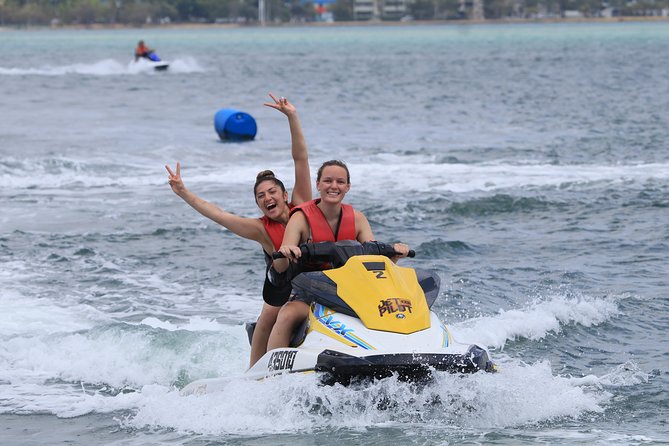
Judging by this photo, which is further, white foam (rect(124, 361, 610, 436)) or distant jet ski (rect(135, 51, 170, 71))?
distant jet ski (rect(135, 51, 170, 71))

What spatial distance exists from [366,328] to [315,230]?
775mm

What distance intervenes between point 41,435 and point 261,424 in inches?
57.1

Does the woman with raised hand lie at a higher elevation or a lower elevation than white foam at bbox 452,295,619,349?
higher

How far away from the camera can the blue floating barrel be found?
26562mm

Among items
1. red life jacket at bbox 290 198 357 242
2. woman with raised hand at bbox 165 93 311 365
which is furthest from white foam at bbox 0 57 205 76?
red life jacket at bbox 290 198 357 242

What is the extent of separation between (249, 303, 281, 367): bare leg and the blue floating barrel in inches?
734

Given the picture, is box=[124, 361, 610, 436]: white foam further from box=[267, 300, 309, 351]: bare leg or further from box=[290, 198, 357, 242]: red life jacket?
box=[290, 198, 357, 242]: red life jacket

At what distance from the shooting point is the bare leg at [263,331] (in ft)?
26.2

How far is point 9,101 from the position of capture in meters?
42.2

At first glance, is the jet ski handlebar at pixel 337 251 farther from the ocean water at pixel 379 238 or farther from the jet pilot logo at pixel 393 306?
the ocean water at pixel 379 238

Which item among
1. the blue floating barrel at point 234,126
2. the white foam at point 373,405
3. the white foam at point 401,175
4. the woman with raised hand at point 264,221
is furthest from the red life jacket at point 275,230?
the blue floating barrel at point 234,126

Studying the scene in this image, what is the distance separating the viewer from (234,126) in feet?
87.2


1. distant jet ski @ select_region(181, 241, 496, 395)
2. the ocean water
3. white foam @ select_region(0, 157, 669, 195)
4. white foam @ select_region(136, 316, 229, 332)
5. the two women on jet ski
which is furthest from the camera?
white foam @ select_region(0, 157, 669, 195)

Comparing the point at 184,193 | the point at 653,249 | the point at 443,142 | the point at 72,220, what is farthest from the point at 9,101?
the point at 184,193
